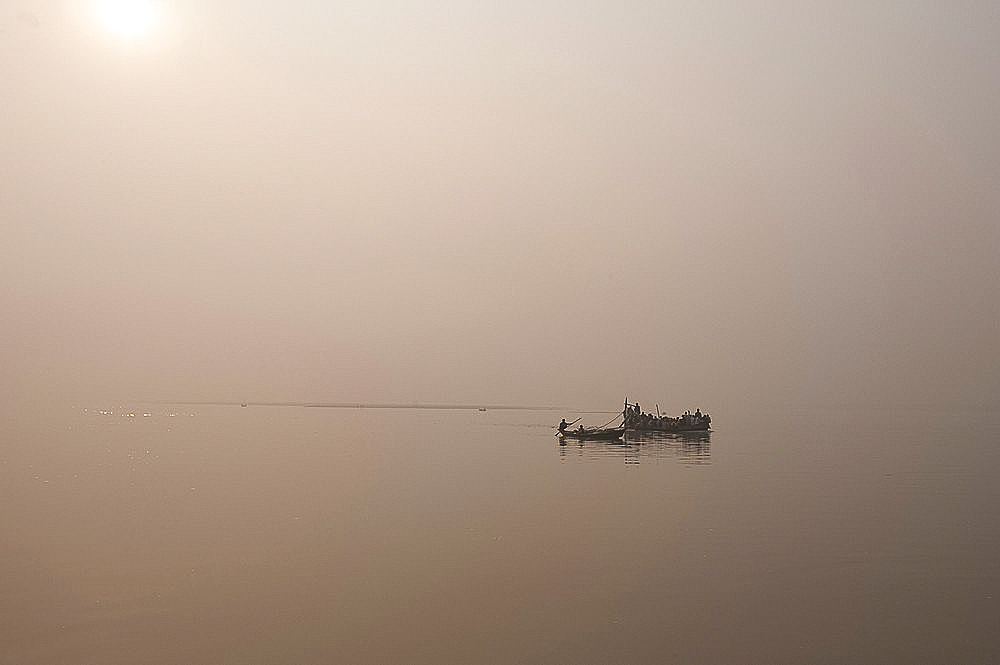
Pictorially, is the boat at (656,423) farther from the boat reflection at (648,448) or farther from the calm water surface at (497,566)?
the calm water surface at (497,566)

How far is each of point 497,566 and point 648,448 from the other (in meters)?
55.0

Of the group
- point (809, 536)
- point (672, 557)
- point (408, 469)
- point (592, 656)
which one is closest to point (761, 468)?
point (408, 469)

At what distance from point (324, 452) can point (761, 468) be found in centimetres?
4106

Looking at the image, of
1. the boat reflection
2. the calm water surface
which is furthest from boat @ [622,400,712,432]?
the calm water surface

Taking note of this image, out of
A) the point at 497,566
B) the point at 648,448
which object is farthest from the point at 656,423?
the point at 497,566

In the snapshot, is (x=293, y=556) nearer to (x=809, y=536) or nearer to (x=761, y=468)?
(x=809, y=536)

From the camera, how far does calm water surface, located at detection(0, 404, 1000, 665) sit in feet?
70.2

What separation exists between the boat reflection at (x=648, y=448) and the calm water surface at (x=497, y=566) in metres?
11.4

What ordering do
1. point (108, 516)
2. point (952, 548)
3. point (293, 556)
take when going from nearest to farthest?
point (293, 556) → point (952, 548) → point (108, 516)

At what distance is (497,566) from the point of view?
2975 cm

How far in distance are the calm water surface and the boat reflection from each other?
1138cm

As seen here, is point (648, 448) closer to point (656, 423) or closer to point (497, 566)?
point (656, 423)

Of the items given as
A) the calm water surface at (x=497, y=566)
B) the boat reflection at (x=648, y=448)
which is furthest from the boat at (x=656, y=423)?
the calm water surface at (x=497, y=566)

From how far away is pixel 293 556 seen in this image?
31.4m
